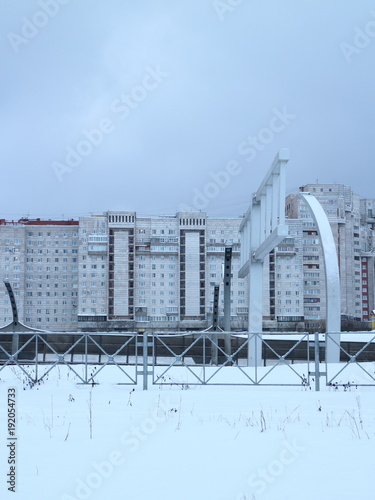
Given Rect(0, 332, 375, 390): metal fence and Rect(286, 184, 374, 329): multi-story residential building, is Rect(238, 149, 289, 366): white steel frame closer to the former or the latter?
Rect(0, 332, 375, 390): metal fence

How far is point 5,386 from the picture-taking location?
13.2 metres

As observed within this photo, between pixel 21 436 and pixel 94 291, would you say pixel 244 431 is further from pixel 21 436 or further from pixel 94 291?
pixel 94 291

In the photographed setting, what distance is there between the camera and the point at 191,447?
6.83m

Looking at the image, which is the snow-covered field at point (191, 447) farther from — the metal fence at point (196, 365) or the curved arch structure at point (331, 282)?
the curved arch structure at point (331, 282)

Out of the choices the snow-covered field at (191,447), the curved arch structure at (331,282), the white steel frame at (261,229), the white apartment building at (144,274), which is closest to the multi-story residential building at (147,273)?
the white apartment building at (144,274)

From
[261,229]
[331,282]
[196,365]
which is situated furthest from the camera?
Answer: [261,229]

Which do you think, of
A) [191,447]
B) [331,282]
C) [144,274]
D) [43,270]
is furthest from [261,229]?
[43,270]

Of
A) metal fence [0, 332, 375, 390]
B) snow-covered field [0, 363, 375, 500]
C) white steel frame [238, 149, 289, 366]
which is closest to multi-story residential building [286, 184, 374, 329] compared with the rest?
metal fence [0, 332, 375, 390]

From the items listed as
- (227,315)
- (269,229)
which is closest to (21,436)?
(269,229)

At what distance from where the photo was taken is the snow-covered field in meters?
5.23

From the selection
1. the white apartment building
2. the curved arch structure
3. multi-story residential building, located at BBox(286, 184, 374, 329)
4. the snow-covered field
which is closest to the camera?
the snow-covered field

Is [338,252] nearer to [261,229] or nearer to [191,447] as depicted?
[261,229]

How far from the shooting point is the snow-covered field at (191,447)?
523cm

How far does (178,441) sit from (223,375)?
850 centimetres
